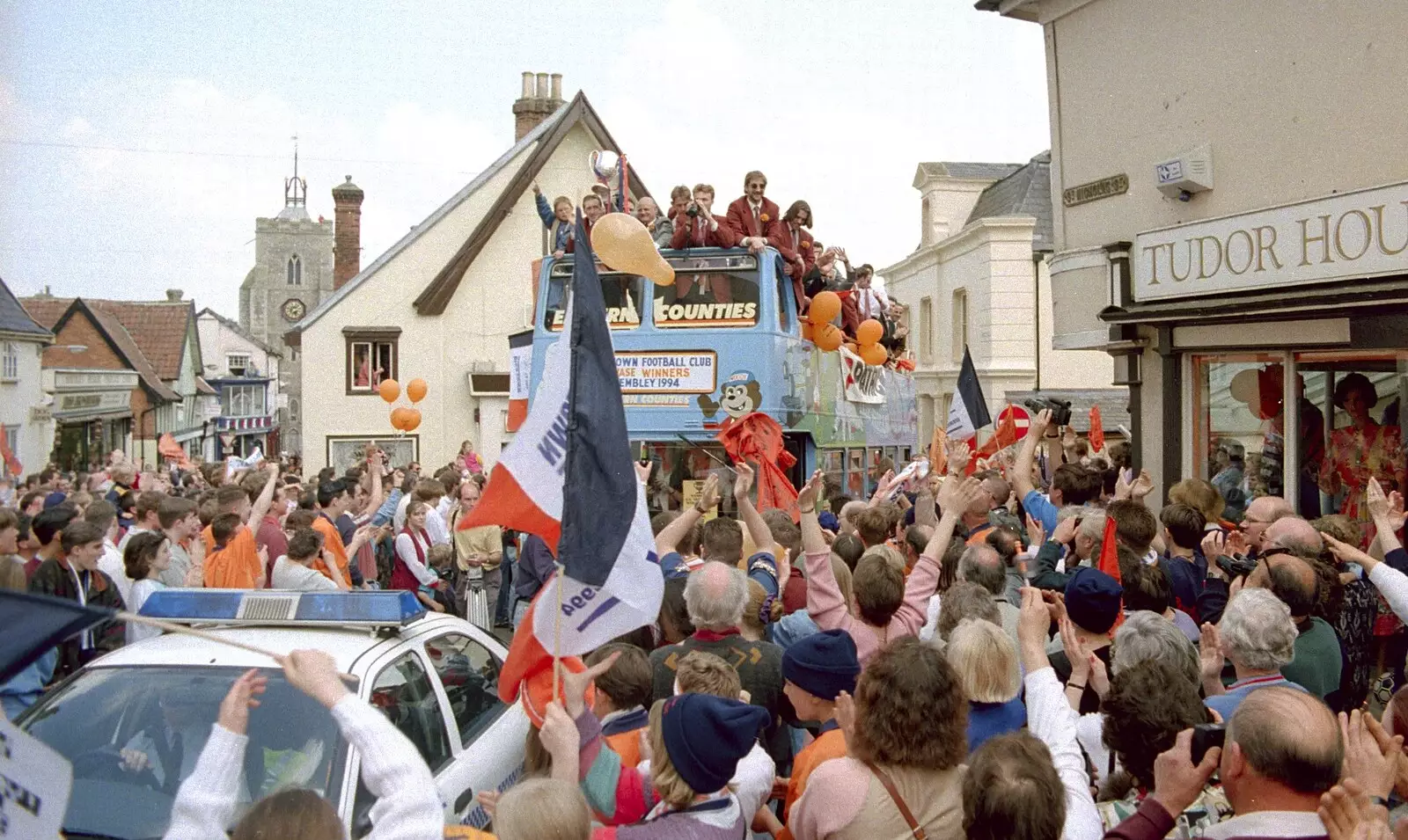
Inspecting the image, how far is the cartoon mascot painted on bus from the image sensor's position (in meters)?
12.3

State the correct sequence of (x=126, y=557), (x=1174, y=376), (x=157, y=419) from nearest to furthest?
(x=126, y=557), (x=1174, y=376), (x=157, y=419)

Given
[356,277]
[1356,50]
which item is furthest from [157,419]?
[1356,50]

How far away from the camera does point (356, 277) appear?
2934cm

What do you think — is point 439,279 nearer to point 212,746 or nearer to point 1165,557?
point 1165,557

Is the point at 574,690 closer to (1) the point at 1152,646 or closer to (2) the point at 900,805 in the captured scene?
(2) the point at 900,805

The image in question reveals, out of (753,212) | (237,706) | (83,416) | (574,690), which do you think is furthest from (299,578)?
(83,416)

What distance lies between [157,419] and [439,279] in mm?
22832

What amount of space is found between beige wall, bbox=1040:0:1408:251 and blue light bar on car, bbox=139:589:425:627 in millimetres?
7987

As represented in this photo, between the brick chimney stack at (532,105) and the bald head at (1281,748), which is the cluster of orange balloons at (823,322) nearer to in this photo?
the bald head at (1281,748)

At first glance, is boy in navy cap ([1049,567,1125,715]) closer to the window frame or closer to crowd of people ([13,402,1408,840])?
crowd of people ([13,402,1408,840])

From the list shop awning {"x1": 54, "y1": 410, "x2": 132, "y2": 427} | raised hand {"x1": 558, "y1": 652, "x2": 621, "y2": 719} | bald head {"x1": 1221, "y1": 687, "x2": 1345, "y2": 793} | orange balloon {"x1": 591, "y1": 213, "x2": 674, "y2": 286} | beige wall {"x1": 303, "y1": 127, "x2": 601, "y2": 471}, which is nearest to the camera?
bald head {"x1": 1221, "y1": 687, "x2": 1345, "y2": 793}

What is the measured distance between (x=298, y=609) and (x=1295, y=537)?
4.21 meters

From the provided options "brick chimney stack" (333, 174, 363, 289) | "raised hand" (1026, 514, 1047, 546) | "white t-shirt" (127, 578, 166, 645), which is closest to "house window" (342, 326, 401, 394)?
"brick chimney stack" (333, 174, 363, 289)

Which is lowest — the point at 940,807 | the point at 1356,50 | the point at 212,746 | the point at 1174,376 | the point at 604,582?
the point at 940,807
